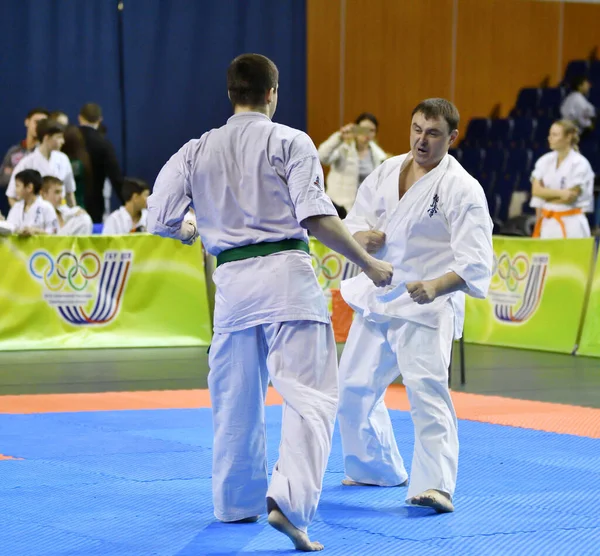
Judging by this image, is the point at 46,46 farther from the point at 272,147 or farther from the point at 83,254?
the point at 272,147

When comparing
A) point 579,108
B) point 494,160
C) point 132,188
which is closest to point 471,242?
point 132,188

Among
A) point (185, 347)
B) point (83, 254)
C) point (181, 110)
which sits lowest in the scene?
point (185, 347)

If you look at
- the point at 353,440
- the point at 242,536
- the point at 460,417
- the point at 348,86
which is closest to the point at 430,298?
the point at 353,440

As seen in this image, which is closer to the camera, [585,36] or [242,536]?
[242,536]

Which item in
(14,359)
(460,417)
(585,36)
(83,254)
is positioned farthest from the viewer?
(585,36)

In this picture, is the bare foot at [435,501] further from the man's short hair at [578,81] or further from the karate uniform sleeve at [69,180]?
the man's short hair at [578,81]

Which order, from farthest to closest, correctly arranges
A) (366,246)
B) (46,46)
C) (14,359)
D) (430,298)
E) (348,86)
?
(348,86)
(46,46)
(14,359)
(366,246)
(430,298)

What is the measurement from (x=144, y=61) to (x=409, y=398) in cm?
1059

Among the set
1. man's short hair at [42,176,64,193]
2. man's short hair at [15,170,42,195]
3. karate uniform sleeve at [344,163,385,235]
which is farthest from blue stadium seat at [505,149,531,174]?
karate uniform sleeve at [344,163,385,235]

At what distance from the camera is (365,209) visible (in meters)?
4.51

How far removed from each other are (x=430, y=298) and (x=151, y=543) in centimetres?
133

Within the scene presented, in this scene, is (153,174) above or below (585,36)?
below

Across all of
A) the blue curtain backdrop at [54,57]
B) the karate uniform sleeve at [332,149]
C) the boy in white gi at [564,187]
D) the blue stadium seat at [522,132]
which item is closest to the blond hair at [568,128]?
the boy in white gi at [564,187]

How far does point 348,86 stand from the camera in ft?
55.2
